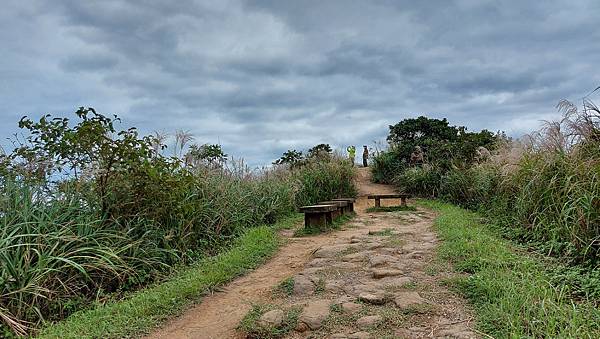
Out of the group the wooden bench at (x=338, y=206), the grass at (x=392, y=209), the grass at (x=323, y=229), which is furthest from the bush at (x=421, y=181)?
the grass at (x=323, y=229)

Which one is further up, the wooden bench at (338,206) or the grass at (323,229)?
the wooden bench at (338,206)

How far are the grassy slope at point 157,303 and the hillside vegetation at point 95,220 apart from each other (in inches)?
13.4

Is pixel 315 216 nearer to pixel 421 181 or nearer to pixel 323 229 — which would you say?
pixel 323 229

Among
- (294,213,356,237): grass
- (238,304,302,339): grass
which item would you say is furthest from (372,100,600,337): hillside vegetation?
(294,213,356,237): grass

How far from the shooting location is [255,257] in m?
5.63

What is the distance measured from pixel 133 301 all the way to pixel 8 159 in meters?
2.60

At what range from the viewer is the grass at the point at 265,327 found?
314 centimetres

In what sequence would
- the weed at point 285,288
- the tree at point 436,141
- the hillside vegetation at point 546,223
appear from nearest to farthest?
the hillside vegetation at point 546,223
the weed at point 285,288
the tree at point 436,141

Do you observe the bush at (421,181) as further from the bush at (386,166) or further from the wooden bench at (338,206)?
the wooden bench at (338,206)

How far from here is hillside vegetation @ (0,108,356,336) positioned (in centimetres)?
403

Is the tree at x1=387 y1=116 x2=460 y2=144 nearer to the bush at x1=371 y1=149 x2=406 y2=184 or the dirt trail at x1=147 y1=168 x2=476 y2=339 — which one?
the bush at x1=371 y1=149 x2=406 y2=184

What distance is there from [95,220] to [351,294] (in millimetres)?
3030

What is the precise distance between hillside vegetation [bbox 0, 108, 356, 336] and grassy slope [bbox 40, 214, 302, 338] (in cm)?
34

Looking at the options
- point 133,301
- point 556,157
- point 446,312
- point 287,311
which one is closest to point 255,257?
point 133,301
